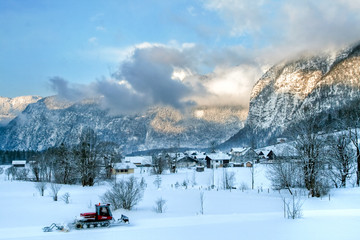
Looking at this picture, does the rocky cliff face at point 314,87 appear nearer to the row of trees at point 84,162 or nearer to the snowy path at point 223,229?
the row of trees at point 84,162

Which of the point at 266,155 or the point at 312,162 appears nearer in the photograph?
the point at 312,162

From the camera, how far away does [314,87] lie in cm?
15925

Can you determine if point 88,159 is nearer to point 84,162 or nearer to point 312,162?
point 84,162

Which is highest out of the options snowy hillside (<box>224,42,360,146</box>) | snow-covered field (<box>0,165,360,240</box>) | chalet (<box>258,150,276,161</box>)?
snowy hillside (<box>224,42,360,146</box>)

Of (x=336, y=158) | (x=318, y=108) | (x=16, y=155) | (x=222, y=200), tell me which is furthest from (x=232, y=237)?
(x=16, y=155)

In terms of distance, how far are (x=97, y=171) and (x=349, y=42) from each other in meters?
149

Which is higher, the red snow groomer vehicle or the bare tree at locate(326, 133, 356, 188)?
the bare tree at locate(326, 133, 356, 188)

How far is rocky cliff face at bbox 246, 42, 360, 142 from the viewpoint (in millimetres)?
137750

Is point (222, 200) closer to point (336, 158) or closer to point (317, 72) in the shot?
point (336, 158)

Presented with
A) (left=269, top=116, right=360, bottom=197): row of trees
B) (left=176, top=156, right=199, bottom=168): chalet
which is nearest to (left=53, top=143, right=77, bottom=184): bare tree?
(left=269, top=116, right=360, bottom=197): row of trees

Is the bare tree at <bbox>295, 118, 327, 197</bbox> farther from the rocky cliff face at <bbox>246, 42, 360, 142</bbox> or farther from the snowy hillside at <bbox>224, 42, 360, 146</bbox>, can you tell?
the rocky cliff face at <bbox>246, 42, 360, 142</bbox>

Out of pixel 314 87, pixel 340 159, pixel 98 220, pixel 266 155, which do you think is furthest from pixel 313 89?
pixel 98 220

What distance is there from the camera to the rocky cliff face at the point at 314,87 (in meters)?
138

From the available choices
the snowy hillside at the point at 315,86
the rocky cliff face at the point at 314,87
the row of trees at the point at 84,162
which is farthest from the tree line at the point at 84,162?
the snowy hillside at the point at 315,86
